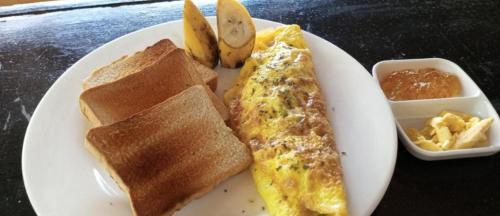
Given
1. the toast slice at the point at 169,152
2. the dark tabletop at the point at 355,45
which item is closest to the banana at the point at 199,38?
the toast slice at the point at 169,152

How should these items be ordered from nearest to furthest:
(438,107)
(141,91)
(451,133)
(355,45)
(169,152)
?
1. (169,152)
2. (141,91)
3. (451,133)
4. (438,107)
5. (355,45)

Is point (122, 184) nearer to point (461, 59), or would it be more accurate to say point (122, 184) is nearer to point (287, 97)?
point (287, 97)

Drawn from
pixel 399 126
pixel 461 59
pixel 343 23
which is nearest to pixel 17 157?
pixel 399 126

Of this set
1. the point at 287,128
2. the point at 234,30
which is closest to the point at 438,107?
the point at 287,128

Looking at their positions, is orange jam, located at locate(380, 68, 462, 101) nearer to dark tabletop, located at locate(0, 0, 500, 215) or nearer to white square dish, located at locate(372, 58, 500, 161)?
white square dish, located at locate(372, 58, 500, 161)

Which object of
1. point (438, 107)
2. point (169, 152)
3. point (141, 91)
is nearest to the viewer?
point (169, 152)

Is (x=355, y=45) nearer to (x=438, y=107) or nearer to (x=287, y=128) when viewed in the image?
(x=438, y=107)

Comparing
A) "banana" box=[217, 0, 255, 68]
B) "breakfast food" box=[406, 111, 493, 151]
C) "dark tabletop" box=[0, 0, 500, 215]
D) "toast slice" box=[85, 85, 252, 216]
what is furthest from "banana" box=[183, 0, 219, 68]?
"breakfast food" box=[406, 111, 493, 151]

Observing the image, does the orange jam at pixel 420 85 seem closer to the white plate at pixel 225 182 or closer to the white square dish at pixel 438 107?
the white square dish at pixel 438 107
